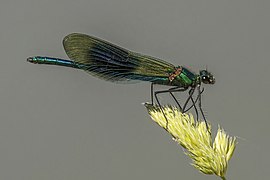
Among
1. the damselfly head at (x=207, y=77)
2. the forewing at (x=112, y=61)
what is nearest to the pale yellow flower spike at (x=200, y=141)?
the damselfly head at (x=207, y=77)

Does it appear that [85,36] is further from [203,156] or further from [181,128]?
[203,156]

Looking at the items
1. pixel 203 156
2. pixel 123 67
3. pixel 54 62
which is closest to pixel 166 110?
pixel 203 156

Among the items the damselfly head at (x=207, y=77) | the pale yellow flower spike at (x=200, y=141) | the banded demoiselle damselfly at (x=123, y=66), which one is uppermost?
the banded demoiselle damselfly at (x=123, y=66)

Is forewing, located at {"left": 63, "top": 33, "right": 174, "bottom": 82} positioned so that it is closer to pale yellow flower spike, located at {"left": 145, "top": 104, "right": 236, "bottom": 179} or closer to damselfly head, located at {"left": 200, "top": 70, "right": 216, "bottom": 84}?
damselfly head, located at {"left": 200, "top": 70, "right": 216, "bottom": 84}

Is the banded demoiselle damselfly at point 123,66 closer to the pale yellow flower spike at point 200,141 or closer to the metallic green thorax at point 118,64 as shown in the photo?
the metallic green thorax at point 118,64

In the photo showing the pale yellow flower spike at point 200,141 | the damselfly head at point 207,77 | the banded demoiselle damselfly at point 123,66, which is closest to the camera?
the pale yellow flower spike at point 200,141

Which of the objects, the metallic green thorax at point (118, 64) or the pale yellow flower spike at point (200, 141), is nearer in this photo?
the pale yellow flower spike at point (200, 141)
